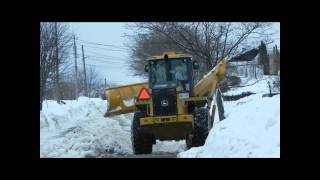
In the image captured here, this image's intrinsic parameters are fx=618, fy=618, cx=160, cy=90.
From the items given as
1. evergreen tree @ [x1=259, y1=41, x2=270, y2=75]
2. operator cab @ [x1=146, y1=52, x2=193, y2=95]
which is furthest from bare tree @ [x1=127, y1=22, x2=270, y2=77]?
operator cab @ [x1=146, y1=52, x2=193, y2=95]

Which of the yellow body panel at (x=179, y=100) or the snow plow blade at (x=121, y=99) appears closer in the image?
the yellow body panel at (x=179, y=100)

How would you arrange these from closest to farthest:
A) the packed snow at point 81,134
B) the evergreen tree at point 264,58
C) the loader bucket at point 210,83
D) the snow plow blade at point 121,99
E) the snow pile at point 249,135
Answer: the snow pile at point 249,135, the packed snow at point 81,134, the loader bucket at point 210,83, the snow plow blade at point 121,99, the evergreen tree at point 264,58

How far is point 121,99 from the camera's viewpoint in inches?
512

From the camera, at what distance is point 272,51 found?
15797 mm

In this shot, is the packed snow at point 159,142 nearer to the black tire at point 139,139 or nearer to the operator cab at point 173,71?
the black tire at point 139,139

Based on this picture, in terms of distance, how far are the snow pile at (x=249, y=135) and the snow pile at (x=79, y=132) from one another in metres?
2.67

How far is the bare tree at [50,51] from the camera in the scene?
12609mm

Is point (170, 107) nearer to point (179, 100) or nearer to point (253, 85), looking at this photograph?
point (179, 100)

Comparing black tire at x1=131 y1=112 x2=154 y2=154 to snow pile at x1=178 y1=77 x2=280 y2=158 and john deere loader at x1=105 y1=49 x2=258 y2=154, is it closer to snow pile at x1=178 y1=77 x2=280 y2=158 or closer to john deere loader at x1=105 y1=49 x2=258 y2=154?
john deere loader at x1=105 y1=49 x2=258 y2=154

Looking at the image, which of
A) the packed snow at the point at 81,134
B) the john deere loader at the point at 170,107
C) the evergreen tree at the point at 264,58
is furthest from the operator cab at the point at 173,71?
the evergreen tree at the point at 264,58

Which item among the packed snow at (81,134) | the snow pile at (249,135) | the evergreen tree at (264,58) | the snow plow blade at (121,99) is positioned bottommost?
the packed snow at (81,134)
